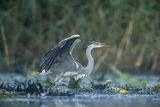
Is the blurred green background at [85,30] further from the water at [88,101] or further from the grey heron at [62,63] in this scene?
the water at [88,101]

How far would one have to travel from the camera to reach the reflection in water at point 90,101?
37.3 feet

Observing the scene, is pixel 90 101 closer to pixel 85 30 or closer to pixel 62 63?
pixel 62 63

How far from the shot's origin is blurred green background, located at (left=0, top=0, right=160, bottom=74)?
17.4 meters

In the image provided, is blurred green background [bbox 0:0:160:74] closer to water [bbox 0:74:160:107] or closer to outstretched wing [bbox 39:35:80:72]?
outstretched wing [bbox 39:35:80:72]

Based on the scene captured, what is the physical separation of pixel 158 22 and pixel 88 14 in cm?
170

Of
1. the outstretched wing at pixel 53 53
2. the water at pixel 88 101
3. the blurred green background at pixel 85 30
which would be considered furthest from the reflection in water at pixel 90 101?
the blurred green background at pixel 85 30

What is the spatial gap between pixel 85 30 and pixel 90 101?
6394 mm

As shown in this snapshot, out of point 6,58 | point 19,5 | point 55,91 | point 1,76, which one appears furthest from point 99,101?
point 19,5

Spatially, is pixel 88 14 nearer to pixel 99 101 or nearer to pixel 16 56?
pixel 16 56

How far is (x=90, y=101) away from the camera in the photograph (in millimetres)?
11844

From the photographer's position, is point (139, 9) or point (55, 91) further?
point (139, 9)

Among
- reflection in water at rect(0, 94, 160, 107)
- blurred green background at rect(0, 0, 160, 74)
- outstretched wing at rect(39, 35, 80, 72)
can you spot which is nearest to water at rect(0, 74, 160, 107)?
reflection in water at rect(0, 94, 160, 107)

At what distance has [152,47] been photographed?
57.6 feet

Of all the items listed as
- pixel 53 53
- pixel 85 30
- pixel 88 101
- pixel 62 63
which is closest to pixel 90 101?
pixel 88 101
